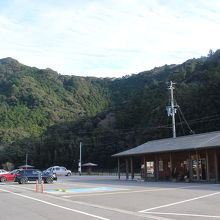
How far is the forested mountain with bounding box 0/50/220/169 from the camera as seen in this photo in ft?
230

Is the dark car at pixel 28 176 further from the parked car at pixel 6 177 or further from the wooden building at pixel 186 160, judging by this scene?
the wooden building at pixel 186 160

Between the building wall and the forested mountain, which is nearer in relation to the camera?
the building wall

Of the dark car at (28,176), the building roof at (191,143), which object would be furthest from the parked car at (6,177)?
the building roof at (191,143)

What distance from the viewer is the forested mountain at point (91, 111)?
70.2 metres

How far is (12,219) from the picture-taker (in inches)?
457

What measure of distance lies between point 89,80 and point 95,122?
206 ft

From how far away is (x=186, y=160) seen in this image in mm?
33812

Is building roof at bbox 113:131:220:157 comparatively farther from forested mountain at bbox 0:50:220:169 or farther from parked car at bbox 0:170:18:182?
forested mountain at bbox 0:50:220:169

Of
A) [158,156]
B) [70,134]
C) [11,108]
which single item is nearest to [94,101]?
[11,108]

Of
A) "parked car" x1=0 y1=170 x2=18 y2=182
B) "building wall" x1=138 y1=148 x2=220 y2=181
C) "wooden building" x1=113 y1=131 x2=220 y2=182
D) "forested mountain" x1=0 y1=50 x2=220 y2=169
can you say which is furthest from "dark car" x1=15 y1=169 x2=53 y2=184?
"forested mountain" x1=0 y1=50 x2=220 y2=169

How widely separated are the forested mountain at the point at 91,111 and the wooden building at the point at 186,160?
1151 inches

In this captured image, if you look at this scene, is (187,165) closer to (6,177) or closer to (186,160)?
(186,160)

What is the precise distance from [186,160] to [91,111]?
11362cm

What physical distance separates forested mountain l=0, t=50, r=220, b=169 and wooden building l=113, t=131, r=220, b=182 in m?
29.2
